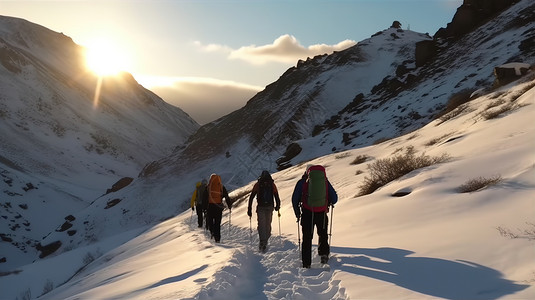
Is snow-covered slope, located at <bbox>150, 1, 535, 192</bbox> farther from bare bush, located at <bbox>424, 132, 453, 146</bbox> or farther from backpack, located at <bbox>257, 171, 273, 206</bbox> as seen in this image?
backpack, located at <bbox>257, 171, 273, 206</bbox>

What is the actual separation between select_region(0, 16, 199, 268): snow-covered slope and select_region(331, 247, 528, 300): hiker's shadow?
6257 cm

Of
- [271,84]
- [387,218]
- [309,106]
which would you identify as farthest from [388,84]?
[387,218]

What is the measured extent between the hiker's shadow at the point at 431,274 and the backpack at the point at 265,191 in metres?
3.31

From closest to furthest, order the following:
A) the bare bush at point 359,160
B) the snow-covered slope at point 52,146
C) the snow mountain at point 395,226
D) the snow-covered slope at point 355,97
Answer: the snow mountain at point 395,226
the bare bush at point 359,160
the snow-covered slope at point 355,97
the snow-covered slope at point 52,146

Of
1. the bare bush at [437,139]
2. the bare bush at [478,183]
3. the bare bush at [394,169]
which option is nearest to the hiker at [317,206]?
the bare bush at [478,183]

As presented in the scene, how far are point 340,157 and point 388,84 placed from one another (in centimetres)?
3835

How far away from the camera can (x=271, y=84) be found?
92500 mm

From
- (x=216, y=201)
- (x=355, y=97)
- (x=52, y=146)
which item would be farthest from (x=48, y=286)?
(x=52, y=146)

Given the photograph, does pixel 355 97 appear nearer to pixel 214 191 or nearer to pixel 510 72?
pixel 510 72

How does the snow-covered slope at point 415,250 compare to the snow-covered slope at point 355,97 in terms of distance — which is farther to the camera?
the snow-covered slope at point 355,97

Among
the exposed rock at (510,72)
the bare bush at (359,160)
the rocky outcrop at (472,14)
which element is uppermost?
the rocky outcrop at (472,14)

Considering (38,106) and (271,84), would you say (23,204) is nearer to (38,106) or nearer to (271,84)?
(271,84)

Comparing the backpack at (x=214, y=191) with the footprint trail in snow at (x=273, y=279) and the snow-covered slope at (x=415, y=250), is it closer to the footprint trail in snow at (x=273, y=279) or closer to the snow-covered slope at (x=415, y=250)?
the snow-covered slope at (x=415, y=250)

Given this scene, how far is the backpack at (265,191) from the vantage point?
10.6m
